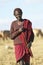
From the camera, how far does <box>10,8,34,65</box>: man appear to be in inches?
339

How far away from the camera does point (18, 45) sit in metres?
8.63

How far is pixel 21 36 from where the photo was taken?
8609 millimetres

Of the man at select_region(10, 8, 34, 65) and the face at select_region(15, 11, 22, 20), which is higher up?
the face at select_region(15, 11, 22, 20)

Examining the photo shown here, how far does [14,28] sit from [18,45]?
1.32ft

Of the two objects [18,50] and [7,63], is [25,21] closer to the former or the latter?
[18,50]

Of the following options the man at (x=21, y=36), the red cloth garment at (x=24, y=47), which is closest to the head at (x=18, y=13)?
the man at (x=21, y=36)

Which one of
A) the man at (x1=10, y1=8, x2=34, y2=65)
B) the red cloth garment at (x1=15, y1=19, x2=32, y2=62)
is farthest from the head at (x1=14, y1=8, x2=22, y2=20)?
the red cloth garment at (x1=15, y1=19, x2=32, y2=62)

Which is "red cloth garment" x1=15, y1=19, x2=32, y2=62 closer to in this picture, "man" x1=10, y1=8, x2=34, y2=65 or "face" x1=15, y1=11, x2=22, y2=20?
"man" x1=10, y1=8, x2=34, y2=65

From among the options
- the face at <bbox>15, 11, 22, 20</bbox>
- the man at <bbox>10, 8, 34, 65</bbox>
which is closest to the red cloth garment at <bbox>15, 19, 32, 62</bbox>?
the man at <bbox>10, 8, 34, 65</bbox>

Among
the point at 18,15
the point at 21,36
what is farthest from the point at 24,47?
the point at 18,15

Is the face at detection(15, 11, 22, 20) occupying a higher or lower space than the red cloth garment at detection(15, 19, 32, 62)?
higher

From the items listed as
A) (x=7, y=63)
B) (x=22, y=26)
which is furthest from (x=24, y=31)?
(x=7, y=63)

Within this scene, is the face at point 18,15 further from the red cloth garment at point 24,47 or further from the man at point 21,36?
the red cloth garment at point 24,47

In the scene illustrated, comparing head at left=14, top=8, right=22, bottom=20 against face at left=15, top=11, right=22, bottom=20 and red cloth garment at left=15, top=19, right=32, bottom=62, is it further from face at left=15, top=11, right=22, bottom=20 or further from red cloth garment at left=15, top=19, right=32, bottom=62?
red cloth garment at left=15, top=19, right=32, bottom=62
